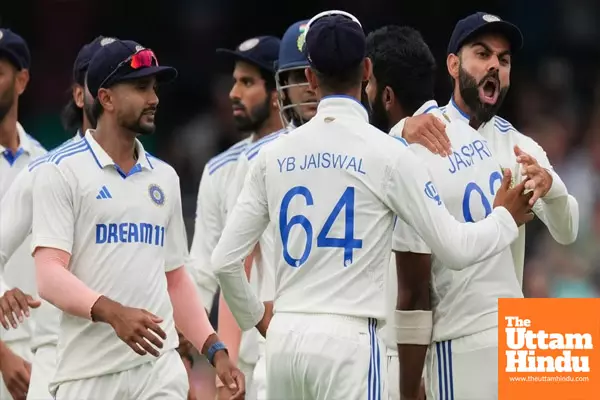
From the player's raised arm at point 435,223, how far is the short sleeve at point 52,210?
1.45m

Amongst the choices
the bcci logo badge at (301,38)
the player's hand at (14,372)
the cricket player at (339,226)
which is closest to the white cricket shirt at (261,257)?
the bcci logo badge at (301,38)

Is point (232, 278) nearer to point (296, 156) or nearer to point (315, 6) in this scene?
point (296, 156)

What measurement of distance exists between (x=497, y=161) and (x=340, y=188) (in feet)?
3.68

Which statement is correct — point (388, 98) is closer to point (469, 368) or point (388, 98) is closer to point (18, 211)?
point (469, 368)

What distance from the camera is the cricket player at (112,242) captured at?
20.0 feet

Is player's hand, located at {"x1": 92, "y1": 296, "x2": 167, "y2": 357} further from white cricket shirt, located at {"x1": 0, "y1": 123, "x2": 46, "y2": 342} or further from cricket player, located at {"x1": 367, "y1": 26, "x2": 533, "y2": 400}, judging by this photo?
white cricket shirt, located at {"x1": 0, "y1": 123, "x2": 46, "y2": 342}

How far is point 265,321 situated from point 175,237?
0.74m

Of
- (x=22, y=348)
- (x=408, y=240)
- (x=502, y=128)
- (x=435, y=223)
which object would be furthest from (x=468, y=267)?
(x=22, y=348)

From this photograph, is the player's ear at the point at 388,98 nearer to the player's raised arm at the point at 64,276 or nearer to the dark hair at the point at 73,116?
the player's raised arm at the point at 64,276

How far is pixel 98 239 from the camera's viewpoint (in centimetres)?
617

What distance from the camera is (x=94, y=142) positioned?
6359 mm

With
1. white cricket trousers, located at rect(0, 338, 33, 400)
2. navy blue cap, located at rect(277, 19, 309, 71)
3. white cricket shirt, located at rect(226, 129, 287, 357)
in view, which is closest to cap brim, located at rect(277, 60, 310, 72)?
navy blue cap, located at rect(277, 19, 309, 71)

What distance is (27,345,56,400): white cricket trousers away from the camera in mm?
7484

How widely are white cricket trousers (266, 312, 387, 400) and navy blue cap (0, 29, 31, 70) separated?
3453 millimetres
